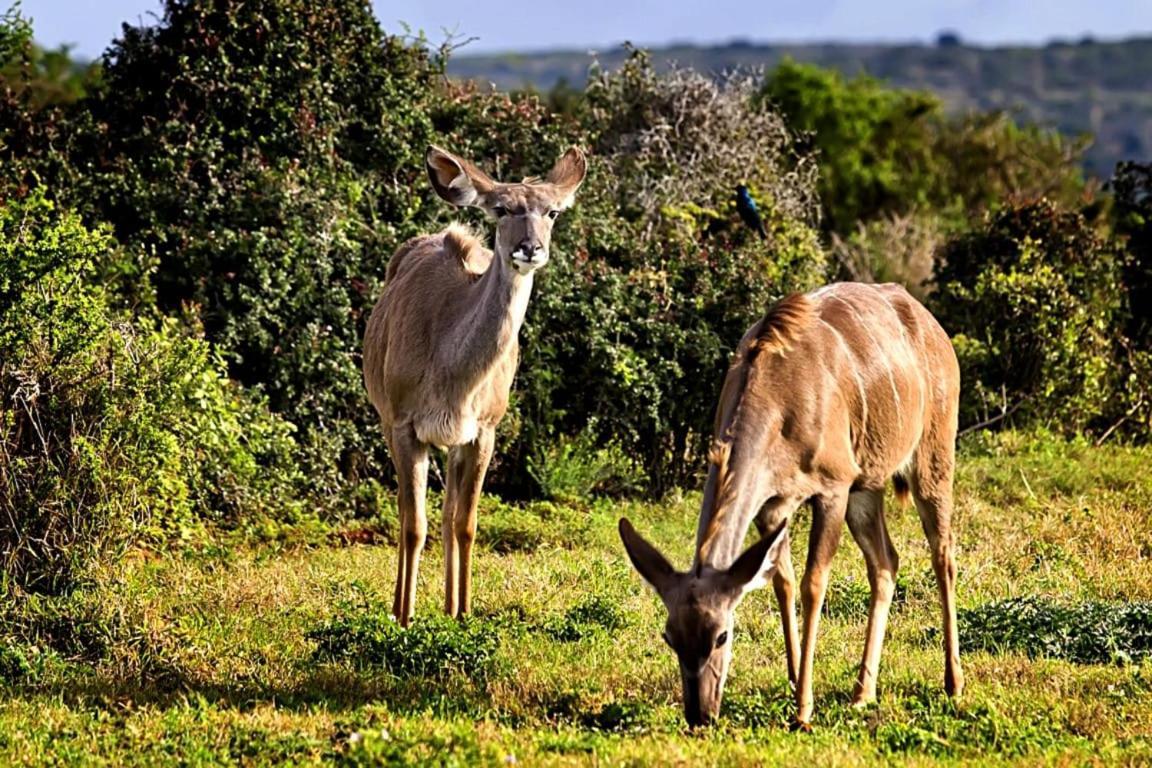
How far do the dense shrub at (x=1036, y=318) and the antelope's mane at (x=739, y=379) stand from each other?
22.8 ft

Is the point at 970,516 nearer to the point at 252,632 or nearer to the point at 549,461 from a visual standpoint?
the point at 549,461

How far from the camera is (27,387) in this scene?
27.6 feet

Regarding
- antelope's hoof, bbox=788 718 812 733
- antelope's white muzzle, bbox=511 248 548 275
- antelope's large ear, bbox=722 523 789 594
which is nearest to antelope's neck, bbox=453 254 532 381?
antelope's white muzzle, bbox=511 248 548 275

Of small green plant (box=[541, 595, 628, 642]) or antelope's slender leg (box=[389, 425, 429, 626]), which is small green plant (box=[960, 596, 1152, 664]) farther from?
antelope's slender leg (box=[389, 425, 429, 626])

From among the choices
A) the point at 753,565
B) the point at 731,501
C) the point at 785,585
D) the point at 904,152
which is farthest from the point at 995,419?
the point at 904,152

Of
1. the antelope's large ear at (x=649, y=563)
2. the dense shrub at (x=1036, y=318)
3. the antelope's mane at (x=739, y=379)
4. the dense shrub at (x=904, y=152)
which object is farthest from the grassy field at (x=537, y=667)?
the dense shrub at (x=904, y=152)

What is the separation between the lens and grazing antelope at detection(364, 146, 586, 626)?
8.10m

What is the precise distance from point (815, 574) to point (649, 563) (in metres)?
1.01

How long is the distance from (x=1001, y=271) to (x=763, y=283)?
112 inches

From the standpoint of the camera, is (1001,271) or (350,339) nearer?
(350,339)

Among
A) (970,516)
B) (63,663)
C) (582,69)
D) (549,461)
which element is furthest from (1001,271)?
(582,69)

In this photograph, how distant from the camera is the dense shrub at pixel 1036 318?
14.0m

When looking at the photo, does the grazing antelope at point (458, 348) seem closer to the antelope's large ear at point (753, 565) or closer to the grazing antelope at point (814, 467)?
the grazing antelope at point (814, 467)

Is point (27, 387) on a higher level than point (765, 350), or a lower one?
lower
